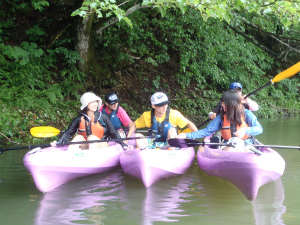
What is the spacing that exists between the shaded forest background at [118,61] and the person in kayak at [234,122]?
4718 millimetres

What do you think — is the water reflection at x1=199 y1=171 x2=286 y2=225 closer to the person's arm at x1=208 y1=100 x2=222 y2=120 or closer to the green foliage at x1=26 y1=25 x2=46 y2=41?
the person's arm at x1=208 y1=100 x2=222 y2=120

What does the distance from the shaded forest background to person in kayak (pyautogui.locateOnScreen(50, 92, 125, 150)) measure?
10.0 ft

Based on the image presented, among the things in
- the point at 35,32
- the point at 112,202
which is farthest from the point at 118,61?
the point at 112,202

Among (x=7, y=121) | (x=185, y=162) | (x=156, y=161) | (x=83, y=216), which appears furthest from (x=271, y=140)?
(x=83, y=216)

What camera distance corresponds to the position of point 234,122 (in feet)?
17.0

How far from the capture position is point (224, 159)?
478cm

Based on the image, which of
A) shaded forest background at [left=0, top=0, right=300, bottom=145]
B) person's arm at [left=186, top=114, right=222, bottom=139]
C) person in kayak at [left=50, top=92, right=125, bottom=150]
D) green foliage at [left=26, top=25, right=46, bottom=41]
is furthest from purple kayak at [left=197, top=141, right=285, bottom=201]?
green foliage at [left=26, top=25, right=46, bottom=41]

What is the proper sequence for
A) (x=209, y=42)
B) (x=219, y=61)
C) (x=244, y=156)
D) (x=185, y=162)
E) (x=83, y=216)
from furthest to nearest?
(x=219, y=61) → (x=209, y=42) → (x=185, y=162) → (x=244, y=156) → (x=83, y=216)

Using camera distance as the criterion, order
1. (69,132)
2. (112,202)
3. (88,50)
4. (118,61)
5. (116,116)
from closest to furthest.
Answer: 1. (112,202)
2. (69,132)
3. (116,116)
4. (88,50)
5. (118,61)

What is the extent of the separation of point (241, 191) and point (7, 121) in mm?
5730

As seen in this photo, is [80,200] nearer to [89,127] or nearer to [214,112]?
[89,127]

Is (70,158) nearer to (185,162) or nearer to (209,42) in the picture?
(185,162)

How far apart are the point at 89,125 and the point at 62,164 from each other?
92 cm

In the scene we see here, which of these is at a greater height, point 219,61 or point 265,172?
point 219,61
